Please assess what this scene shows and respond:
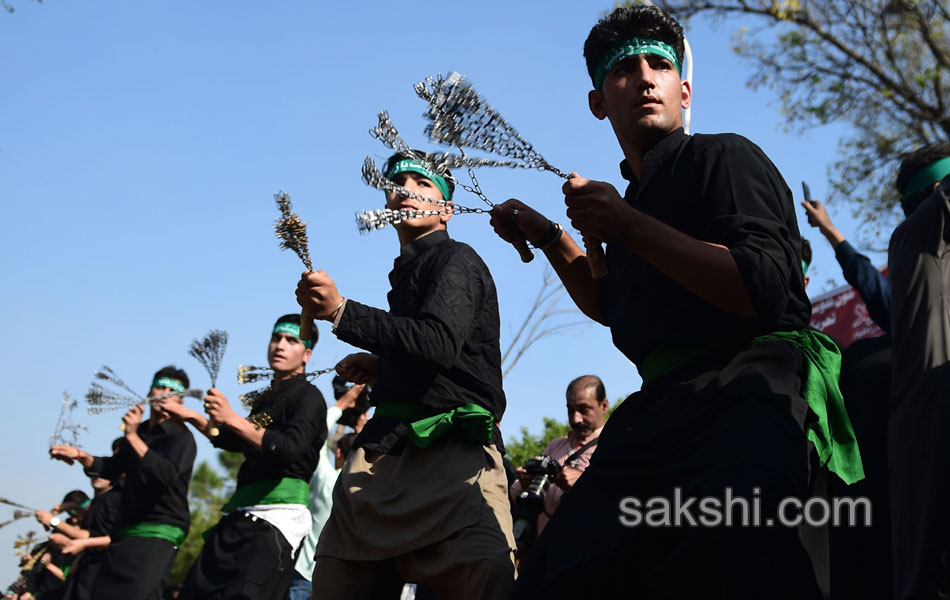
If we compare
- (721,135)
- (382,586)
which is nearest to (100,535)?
(382,586)

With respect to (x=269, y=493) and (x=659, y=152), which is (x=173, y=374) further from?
(x=659, y=152)

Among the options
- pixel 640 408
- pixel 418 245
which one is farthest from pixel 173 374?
pixel 640 408

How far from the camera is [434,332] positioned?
3186 millimetres

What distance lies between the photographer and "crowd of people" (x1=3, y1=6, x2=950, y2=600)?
1969mm

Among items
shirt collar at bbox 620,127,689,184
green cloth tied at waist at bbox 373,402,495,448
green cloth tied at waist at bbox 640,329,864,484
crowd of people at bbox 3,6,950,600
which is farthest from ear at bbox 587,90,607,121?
green cloth tied at waist at bbox 373,402,495,448

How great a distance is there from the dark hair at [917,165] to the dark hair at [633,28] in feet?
6.03

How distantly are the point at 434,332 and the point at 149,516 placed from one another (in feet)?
12.2

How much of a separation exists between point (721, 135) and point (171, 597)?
8.10m

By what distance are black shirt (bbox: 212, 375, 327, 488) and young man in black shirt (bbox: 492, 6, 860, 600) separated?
9.21 feet

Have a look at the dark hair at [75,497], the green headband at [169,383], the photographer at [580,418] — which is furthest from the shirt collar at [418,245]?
the dark hair at [75,497]

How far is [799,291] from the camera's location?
2186mm

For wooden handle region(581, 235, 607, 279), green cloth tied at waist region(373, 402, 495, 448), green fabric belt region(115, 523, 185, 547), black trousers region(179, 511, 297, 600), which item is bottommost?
black trousers region(179, 511, 297, 600)

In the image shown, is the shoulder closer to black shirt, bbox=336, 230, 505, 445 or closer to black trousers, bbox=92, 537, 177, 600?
black shirt, bbox=336, 230, 505, 445

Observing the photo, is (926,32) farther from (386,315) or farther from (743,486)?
(743,486)
